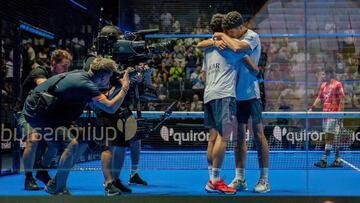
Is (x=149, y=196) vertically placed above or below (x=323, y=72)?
below

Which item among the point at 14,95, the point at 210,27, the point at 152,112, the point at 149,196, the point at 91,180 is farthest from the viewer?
the point at 14,95

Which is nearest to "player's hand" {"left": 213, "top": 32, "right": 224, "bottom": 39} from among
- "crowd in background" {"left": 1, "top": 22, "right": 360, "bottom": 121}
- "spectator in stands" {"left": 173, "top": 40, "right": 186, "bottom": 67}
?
"crowd in background" {"left": 1, "top": 22, "right": 360, "bottom": 121}

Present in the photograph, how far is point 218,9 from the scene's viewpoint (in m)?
4.15

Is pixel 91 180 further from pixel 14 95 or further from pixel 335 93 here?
pixel 335 93

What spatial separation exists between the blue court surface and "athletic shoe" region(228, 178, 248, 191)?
38 millimetres

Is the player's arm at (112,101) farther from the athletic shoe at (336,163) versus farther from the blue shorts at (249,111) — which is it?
the athletic shoe at (336,163)

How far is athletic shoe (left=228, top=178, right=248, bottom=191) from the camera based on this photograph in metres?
3.70

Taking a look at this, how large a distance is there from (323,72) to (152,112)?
135 centimetres

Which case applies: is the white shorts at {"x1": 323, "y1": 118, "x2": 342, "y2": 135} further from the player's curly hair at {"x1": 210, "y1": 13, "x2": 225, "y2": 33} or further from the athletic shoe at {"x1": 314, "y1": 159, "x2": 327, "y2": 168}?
the player's curly hair at {"x1": 210, "y1": 13, "x2": 225, "y2": 33}

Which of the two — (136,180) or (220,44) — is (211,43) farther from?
(136,180)

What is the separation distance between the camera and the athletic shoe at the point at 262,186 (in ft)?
12.0

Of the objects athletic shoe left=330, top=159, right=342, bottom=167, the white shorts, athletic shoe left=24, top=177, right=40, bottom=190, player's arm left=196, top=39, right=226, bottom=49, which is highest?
player's arm left=196, top=39, right=226, bottom=49

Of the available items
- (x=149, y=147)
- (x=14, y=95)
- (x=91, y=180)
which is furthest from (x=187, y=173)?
(x=14, y=95)

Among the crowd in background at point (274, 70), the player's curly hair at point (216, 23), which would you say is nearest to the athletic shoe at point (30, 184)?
the crowd in background at point (274, 70)
